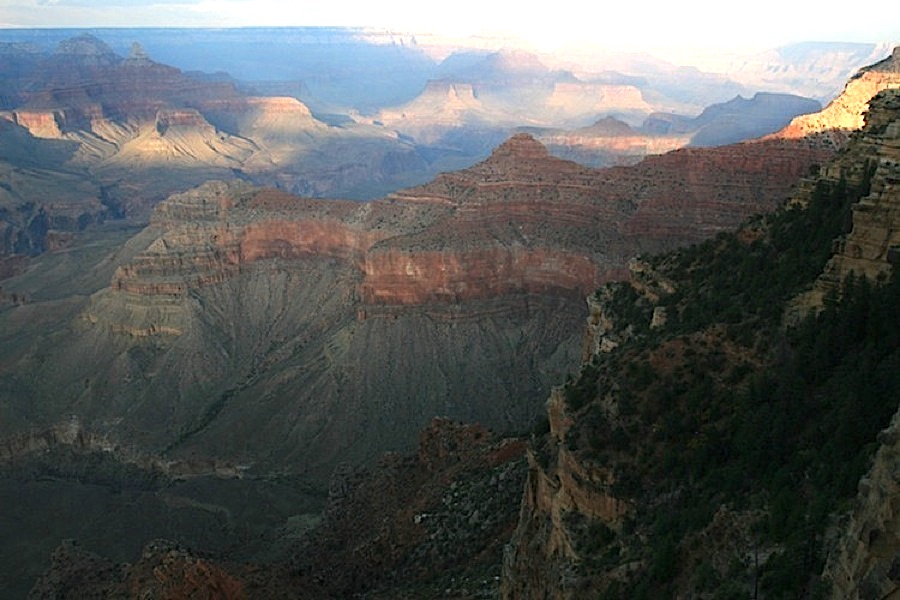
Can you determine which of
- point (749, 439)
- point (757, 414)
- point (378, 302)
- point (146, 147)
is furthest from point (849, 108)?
point (146, 147)

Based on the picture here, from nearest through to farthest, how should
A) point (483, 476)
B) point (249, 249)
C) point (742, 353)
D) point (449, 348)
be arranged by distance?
point (742, 353) → point (483, 476) → point (449, 348) → point (249, 249)

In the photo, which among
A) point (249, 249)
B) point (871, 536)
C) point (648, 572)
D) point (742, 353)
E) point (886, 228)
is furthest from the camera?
point (249, 249)

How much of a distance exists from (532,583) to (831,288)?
8777 mm

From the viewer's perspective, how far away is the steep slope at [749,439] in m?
12.6

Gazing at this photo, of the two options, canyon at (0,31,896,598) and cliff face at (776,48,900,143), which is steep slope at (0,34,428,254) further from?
cliff face at (776,48,900,143)

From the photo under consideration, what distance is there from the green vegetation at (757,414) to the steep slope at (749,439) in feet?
0.11

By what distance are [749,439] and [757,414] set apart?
553 mm

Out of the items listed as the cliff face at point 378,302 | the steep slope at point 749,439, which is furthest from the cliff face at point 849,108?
the steep slope at point 749,439

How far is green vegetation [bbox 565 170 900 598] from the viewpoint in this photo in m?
13.2

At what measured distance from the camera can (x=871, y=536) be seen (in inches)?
397

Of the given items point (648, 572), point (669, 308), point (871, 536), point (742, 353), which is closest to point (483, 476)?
point (669, 308)

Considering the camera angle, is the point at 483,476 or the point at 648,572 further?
the point at 483,476

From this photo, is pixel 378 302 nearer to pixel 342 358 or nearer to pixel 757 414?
pixel 342 358

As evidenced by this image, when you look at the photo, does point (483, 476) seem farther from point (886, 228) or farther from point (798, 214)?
point (886, 228)
